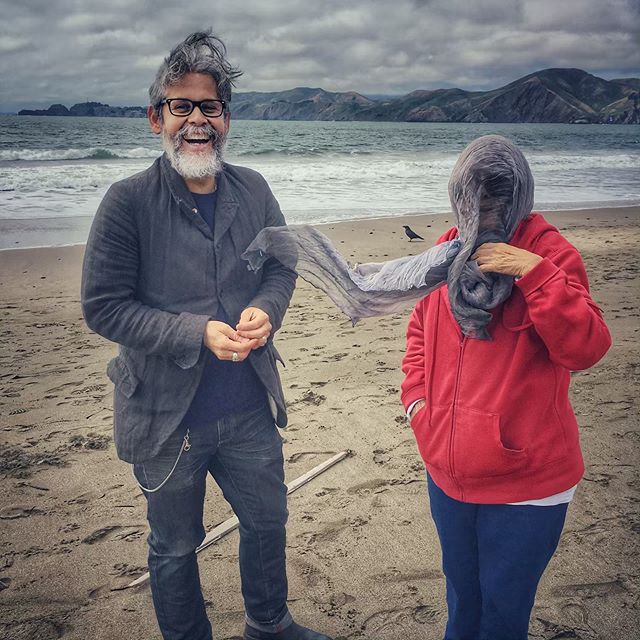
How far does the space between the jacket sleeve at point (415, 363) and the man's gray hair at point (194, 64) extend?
1.02 m

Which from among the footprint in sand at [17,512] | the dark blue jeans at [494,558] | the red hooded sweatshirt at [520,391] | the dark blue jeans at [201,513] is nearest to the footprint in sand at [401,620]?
the dark blue jeans at [201,513]

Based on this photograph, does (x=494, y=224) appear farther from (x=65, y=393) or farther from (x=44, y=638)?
(x=65, y=393)

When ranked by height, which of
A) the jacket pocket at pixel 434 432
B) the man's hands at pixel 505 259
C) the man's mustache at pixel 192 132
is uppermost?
the man's mustache at pixel 192 132

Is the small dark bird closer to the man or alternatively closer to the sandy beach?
the sandy beach

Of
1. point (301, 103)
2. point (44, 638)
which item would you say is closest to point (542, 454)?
point (44, 638)

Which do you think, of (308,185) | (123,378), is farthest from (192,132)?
(308,185)

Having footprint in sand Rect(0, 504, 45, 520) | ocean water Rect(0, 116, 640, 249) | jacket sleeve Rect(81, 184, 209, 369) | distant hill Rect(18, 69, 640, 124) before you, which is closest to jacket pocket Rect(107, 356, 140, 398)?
jacket sleeve Rect(81, 184, 209, 369)

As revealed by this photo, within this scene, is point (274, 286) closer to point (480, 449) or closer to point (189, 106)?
point (189, 106)

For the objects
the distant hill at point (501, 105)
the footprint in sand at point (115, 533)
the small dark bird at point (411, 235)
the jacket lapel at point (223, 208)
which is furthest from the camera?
the distant hill at point (501, 105)

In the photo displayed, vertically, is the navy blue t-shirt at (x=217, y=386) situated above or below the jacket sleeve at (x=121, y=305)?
below

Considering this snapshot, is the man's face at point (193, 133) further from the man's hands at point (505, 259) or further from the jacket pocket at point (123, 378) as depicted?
the man's hands at point (505, 259)

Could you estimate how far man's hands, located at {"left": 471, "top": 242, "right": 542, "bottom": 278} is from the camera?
159cm

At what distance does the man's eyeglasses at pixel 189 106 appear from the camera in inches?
79.7

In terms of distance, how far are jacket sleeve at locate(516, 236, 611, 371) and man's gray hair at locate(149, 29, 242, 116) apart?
4.05ft
